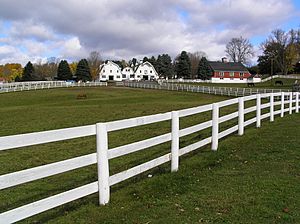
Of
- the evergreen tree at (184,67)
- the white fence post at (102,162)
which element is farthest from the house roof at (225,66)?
the white fence post at (102,162)

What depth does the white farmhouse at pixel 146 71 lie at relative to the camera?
128 m

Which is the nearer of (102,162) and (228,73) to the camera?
(102,162)

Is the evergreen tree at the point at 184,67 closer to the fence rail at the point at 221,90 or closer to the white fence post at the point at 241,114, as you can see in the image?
the fence rail at the point at 221,90

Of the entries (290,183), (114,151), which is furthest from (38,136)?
(290,183)

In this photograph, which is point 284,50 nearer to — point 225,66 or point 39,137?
point 225,66

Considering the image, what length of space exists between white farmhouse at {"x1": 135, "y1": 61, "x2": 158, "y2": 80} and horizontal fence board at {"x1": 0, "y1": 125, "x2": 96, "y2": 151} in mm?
123413

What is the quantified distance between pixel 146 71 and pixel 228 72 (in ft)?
105

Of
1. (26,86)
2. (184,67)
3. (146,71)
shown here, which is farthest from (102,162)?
(146,71)

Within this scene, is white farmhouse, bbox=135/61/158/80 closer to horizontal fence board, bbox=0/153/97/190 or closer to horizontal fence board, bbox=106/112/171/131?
horizontal fence board, bbox=106/112/171/131

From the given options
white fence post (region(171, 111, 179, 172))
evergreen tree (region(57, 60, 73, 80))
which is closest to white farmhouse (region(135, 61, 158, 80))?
evergreen tree (region(57, 60, 73, 80))

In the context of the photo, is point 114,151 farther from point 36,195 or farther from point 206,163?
point 206,163

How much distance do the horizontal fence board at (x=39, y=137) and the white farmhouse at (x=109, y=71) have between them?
393 feet

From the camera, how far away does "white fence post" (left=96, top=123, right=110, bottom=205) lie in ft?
16.1

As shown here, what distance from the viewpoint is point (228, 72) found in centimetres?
11188
